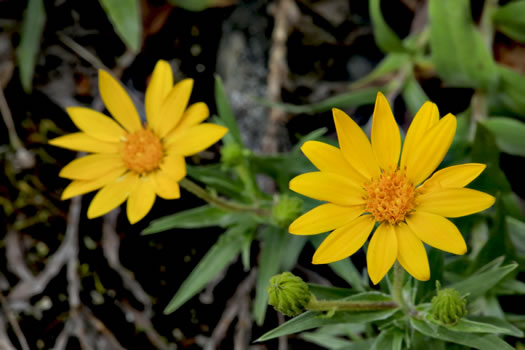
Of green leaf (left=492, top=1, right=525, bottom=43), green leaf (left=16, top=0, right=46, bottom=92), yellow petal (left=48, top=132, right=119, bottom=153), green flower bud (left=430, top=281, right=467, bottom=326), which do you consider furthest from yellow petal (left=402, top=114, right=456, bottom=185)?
green leaf (left=16, top=0, right=46, bottom=92)

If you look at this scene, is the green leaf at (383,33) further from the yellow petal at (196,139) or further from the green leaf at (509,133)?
the yellow petal at (196,139)

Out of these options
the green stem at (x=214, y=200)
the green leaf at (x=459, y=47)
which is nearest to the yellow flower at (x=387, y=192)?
the green stem at (x=214, y=200)

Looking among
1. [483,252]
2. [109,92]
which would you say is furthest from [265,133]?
[483,252]

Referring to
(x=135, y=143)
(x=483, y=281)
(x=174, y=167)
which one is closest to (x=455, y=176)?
(x=483, y=281)

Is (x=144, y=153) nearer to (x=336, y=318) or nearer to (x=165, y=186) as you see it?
(x=165, y=186)

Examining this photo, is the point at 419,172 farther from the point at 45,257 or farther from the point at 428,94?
the point at 45,257

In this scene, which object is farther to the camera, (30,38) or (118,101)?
(30,38)
